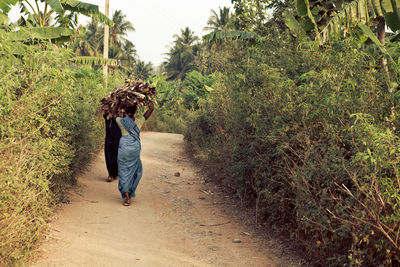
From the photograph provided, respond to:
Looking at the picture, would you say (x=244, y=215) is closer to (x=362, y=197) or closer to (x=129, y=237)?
(x=129, y=237)

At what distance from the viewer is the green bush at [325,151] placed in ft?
12.6

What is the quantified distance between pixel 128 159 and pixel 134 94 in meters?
1.23

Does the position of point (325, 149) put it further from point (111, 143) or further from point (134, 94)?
point (111, 143)

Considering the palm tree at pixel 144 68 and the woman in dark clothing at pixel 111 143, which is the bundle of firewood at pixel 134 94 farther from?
the palm tree at pixel 144 68

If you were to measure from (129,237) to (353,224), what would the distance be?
3196 mm

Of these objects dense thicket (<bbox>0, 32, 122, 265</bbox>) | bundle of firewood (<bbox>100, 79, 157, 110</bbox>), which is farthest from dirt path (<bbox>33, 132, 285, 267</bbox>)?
bundle of firewood (<bbox>100, 79, 157, 110</bbox>)

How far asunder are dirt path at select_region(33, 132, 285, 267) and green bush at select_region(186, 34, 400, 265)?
0.68 metres

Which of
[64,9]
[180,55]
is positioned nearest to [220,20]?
[180,55]

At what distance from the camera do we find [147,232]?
248 inches

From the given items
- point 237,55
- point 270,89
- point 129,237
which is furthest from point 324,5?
point 129,237

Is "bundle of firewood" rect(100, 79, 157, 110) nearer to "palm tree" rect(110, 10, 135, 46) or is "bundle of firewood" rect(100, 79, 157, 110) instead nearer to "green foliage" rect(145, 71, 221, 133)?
"green foliage" rect(145, 71, 221, 133)

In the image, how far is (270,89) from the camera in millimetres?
6297

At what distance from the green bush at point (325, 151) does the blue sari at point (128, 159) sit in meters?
1.78

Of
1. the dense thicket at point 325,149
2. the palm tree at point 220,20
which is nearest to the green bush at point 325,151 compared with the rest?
the dense thicket at point 325,149
